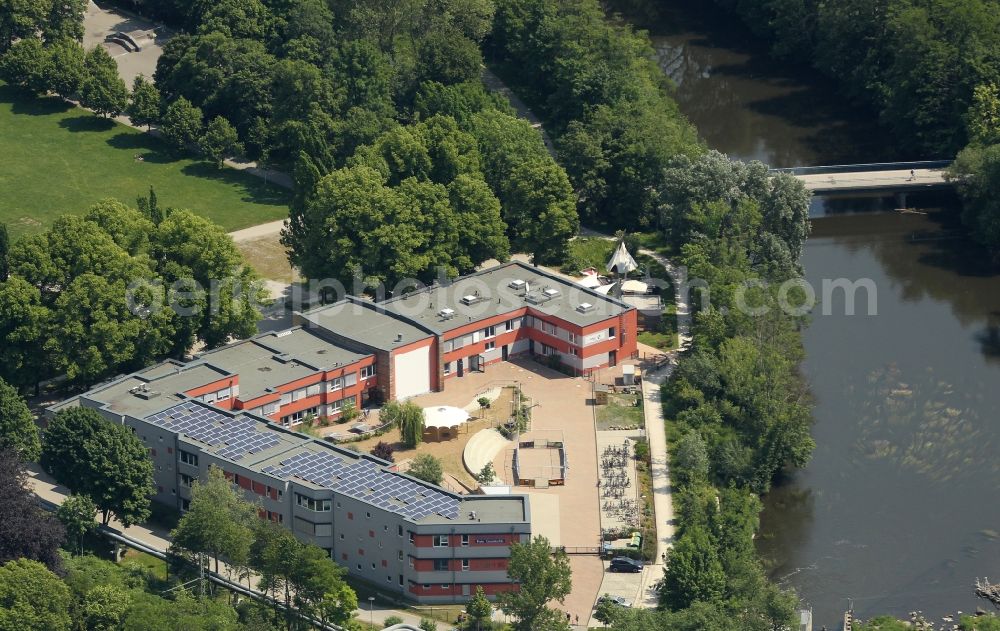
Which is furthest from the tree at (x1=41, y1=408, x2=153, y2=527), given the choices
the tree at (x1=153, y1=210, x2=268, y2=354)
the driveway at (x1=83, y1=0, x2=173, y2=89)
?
the driveway at (x1=83, y1=0, x2=173, y2=89)

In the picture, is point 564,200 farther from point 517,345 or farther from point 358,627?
point 358,627

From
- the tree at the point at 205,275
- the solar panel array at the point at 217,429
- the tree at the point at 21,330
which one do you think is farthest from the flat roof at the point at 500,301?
the tree at the point at 21,330

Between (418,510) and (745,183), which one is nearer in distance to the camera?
(418,510)

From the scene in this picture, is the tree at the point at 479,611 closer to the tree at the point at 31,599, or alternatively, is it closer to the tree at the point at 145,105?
the tree at the point at 31,599

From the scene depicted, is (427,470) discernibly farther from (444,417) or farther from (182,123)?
(182,123)

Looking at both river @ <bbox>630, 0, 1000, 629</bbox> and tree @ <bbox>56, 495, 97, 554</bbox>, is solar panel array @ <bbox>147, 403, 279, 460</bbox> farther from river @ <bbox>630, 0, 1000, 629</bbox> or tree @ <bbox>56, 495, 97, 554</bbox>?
river @ <bbox>630, 0, 1000, 629</bbox>

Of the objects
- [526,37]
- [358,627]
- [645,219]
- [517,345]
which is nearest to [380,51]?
[526,37]

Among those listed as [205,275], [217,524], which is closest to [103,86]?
[205,275]
